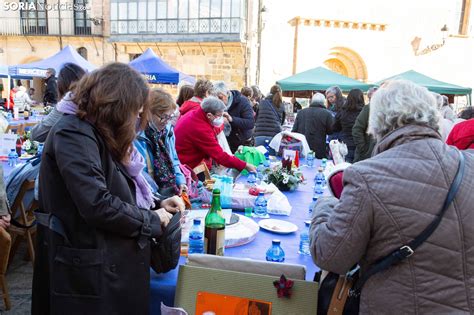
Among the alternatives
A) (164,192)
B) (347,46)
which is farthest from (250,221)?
(347,46)

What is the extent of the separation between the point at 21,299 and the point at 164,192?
5.11 ft

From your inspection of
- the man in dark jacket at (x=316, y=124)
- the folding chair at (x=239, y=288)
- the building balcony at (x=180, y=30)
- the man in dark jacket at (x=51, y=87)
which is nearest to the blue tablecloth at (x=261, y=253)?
the folding chair at (x=239, y=288)

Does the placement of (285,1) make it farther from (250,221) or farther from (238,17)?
(250,221)

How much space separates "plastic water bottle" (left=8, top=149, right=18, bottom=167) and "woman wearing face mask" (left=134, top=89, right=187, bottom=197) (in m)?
2.33

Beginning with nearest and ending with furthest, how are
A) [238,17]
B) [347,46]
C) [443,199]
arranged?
[443,199] → [238,17] → [347,46]

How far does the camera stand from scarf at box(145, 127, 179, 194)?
2688 millimetres

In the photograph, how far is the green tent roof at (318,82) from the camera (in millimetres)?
10016

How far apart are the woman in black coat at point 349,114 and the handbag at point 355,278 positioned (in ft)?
14.3

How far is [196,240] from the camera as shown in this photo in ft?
6.61

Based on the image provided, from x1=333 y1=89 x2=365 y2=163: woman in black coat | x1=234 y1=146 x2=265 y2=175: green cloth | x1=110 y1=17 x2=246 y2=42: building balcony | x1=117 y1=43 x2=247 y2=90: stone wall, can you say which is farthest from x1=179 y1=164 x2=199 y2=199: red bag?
x1=117 y1=43 x2=247 y2=90: stone wall

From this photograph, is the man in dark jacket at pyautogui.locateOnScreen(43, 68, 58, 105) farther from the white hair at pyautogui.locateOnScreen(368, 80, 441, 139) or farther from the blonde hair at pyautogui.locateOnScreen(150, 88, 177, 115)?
the white hair at pyautogui.locateOnScreen(368, 80, 441, 139)

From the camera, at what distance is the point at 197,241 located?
6.61ft

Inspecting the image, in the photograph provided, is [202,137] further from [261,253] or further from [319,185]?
[261,253]

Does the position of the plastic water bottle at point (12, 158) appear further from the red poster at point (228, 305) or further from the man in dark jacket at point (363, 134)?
the man in dark jacket at point (363, 134)
